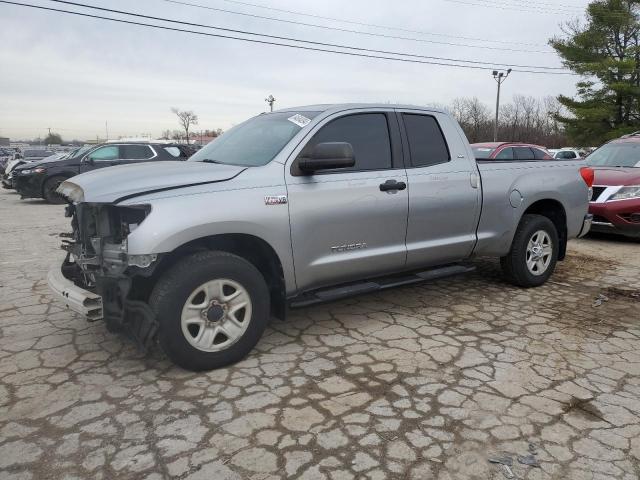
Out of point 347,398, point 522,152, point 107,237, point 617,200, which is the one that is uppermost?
point 522,152

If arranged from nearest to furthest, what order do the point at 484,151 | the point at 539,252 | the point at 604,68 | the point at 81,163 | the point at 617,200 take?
the point at 539,252 → the point at 617,200 → the point at 484,151 → the point at 81,163 → the point at 604,68

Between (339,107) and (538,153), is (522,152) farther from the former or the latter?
(339,107)

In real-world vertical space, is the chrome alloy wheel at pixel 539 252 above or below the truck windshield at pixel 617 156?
below

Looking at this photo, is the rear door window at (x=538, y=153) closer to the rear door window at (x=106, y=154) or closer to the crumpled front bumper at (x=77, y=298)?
the rear door window at (x=106, y=154)

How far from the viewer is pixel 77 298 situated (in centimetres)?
324

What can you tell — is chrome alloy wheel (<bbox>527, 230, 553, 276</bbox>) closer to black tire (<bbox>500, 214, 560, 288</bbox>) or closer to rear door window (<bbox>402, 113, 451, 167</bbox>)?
black tire (<bbox>500, 214, 560, 288</bbox>)

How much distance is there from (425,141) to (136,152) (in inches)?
462

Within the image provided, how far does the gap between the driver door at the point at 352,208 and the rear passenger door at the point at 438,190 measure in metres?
0.13

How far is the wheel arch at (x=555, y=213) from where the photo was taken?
17.6ft

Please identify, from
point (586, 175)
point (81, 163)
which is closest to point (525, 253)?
point (586, 175)

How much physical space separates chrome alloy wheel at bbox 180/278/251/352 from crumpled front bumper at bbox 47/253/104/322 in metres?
0.56

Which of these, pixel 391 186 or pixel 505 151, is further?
pixel 505 151

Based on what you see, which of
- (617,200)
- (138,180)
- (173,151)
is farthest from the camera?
(173,151)

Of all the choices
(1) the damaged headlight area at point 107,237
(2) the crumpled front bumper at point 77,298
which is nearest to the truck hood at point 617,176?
(1) the damaged headlight area at point 107,237
